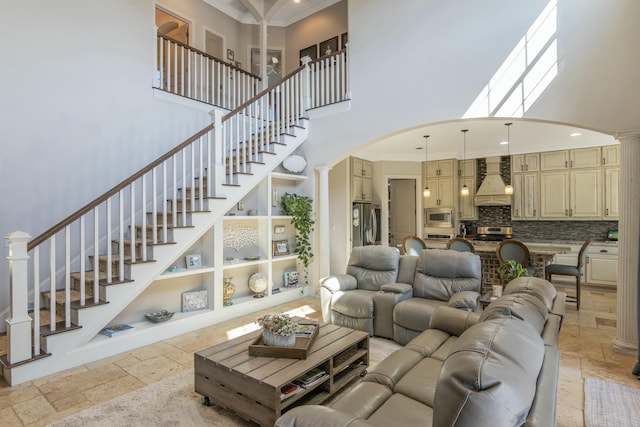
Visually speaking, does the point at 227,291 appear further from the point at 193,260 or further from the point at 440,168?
the point at 440,168

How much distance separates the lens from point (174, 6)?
242 inches

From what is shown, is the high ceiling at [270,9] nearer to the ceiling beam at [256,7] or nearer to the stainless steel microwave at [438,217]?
the ceiling beam at [256,7]

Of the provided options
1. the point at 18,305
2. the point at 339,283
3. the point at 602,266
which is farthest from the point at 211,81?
the point at 602,266

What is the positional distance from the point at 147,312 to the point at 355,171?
490cm

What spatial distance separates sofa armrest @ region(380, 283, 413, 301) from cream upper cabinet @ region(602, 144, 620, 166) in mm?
5631

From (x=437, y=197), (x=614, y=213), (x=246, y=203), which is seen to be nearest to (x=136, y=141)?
(x=246, y=203)

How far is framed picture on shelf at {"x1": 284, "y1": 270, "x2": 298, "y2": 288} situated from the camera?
5641 mm

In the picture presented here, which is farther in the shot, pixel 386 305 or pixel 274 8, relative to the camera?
pixel 274 8

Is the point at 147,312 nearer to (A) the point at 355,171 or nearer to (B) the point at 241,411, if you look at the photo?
(B) the point at 241,411

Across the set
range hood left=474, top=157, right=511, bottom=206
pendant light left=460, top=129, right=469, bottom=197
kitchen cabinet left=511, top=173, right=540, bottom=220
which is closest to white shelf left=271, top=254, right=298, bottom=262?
pendant light left=460, top=129, right=469, bottom=197

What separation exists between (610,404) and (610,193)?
5.62 m

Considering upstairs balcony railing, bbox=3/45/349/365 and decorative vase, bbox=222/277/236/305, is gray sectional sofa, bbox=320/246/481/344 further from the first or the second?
upstairs balcony railing, bbox=3/45/349/365

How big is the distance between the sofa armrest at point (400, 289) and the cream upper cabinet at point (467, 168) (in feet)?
17.1

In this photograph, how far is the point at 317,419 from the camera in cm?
130
